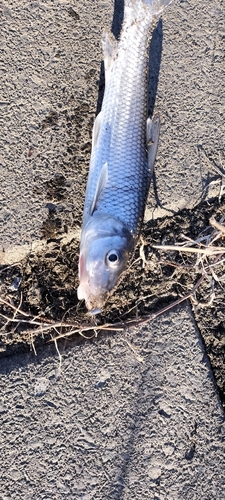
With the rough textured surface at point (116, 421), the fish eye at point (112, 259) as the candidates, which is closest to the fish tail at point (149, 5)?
the fish eye at point (112, 259)

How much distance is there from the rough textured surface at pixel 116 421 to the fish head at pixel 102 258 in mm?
410

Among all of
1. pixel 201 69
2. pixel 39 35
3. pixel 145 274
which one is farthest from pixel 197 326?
pixel 39 35

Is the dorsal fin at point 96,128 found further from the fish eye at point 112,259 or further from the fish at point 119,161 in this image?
the fish eye at point 112,259

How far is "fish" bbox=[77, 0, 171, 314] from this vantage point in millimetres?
2646

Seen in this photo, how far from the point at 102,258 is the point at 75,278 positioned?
42cm

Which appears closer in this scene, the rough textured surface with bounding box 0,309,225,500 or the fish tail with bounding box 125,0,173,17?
the rough textured surface with bounding box 0,309,225,500

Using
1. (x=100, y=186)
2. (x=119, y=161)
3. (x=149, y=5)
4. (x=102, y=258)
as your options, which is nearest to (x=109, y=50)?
(x=149, y=5)

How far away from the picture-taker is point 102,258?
8.62 ft

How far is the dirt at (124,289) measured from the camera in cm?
288

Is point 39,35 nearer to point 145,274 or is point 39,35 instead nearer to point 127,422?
point 145,274

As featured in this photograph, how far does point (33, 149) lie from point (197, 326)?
164 centimetres

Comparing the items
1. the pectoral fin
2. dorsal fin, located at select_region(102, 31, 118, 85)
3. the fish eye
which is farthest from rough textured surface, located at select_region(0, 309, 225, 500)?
dorsal fin, located at select_region(102, 31, 118, 85)

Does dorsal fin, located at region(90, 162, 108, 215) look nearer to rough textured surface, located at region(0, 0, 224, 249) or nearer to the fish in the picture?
the fish

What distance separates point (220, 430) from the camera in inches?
112
